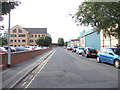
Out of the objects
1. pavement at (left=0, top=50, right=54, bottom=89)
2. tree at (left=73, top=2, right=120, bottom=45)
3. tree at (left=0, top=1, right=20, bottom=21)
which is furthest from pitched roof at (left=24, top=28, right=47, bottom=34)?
tree at (left=0, top=1, right=20, bottom=21)

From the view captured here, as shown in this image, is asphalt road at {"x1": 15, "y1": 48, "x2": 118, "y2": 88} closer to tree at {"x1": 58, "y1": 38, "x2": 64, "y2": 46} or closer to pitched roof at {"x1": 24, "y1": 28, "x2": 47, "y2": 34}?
pitched roof at {"x1": 24, "y1": 28, "x2": 47, "y2": 34}

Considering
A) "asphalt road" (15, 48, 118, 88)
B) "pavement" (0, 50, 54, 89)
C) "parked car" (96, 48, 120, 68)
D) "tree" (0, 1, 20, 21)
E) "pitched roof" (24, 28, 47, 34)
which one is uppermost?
"pitched roof" (24, 28, 47, 34)

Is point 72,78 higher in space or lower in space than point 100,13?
lower

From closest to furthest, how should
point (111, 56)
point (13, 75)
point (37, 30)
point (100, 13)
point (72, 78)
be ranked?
point (72, 78) → point (13, 75) → point (100, 13) → point (111, 56) → point (37, 30)

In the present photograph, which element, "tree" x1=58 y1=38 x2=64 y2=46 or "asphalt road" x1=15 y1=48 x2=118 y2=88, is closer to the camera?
"asphalt road" x1=15 y1=48 x2=118 y2=88

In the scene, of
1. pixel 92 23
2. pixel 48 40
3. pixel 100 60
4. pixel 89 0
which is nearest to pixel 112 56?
pixel 100 60

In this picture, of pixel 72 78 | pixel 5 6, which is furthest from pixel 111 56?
pixel 5 6

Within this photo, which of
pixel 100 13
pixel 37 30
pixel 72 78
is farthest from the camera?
pixel 37 30

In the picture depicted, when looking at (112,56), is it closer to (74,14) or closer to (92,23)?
(92,23)

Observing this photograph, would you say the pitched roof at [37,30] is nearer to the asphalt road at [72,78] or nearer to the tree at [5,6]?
the asphalt road at [72,78]

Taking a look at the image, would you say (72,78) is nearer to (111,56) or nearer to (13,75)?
(13,75)

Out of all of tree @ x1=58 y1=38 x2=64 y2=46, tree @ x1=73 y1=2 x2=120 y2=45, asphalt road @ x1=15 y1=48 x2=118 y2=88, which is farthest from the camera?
tree @ x1=58 y1=38 x2=64 y2=46

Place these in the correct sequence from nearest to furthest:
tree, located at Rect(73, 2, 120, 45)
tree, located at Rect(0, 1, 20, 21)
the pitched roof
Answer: tree, located at Rect(0, 1, 20, 21) → tree, located at Rect(73, 2, 120, 45) → the pitched roof

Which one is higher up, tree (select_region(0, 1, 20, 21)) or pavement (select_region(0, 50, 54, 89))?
tree (select_region(0, 1, 20, 21))
